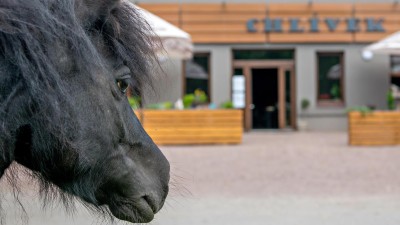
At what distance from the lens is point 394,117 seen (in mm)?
17656

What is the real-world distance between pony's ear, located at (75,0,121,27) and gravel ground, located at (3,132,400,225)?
2.32 feet

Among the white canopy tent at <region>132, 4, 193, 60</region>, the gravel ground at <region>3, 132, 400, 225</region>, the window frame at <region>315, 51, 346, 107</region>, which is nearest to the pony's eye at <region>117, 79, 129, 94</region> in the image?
the gravel ground at <region>3, 132, 400, 225</region>

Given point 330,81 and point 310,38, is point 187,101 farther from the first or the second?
point 330,81

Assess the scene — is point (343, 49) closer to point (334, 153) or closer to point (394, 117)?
point (394, 117)

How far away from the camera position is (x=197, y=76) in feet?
81.8

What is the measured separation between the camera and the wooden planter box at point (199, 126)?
17891 mm

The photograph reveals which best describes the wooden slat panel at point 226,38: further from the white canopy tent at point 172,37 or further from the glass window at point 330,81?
the white canopy tent at point 172,37

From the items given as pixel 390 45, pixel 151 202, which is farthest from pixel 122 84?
pixel 390 45

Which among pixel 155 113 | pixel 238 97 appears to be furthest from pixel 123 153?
pixel 238 97

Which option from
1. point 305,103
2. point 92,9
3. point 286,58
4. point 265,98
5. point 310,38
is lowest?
point 305,103

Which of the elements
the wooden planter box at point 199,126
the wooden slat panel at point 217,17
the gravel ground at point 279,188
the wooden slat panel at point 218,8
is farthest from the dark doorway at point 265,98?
the gravel ground at point 279,188

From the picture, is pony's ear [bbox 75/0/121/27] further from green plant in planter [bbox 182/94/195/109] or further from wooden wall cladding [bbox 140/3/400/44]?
wooden wall cladding [bbox 140/3/400/44]

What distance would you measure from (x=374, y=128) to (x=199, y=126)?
4548 mm

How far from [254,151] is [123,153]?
14.2m
